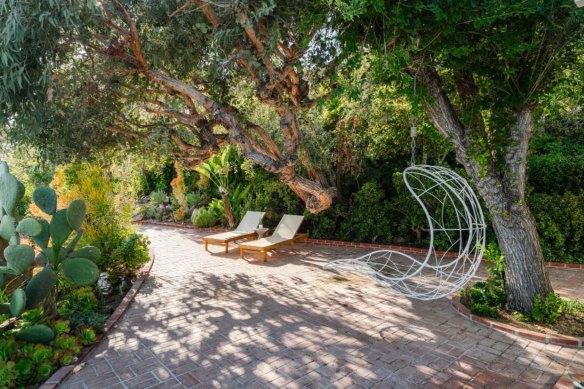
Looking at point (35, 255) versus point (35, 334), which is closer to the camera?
point (35, 334)

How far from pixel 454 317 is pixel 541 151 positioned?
793 centimetres

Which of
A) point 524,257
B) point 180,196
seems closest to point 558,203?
point 524,257

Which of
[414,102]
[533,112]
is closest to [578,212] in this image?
[533,112]

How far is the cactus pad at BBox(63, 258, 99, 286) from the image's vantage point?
191 inches

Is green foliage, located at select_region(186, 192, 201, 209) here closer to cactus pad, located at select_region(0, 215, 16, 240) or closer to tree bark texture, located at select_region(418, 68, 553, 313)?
cactus pad, located at select_region(0, 215, 16, 240)

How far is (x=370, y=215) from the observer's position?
1068cm

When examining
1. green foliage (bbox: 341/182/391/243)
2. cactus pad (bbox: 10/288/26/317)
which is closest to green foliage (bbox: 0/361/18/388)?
cactus pad (bbox: 10/288/26/317)

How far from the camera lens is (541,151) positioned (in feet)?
36.1

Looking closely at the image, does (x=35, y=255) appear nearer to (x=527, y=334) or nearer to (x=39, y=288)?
(x=39, y=288)

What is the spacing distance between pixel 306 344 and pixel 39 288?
11.1ft

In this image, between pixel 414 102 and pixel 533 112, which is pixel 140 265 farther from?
pixel 533 112

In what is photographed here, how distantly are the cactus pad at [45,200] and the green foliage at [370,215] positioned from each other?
7.63 m

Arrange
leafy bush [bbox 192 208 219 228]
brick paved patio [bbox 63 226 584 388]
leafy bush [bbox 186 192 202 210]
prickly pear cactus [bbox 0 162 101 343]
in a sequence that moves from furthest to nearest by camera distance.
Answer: leafy bush [bbox 186 192 202 210] → leafy bush [bbox 192 208 219 228] → prickly pear cactus [bbox 0 162 101 343] → brick paved patio [bbox 63 226 584 388]

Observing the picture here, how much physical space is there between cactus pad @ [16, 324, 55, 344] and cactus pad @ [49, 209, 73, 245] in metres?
1.22
